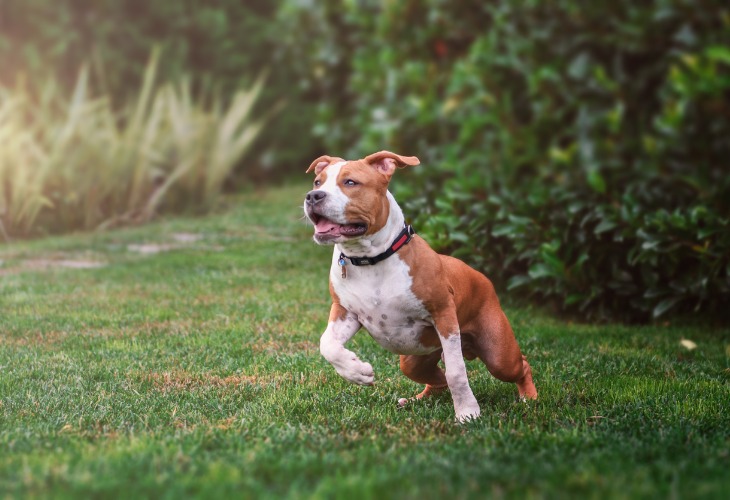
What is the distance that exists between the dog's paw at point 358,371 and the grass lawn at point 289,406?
0.20 metres

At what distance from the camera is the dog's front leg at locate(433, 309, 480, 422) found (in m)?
3.96

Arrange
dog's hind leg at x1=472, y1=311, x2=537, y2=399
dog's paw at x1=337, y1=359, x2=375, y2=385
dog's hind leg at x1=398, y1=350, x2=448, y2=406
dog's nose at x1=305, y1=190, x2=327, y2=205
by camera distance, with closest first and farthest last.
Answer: dog's nose at x1=305, y1=190, x2=327, y2=205 → dog's paw at x1=337, y1=359, x2=375, y2=385 → dog's hind leg at x1=472, y1=311, x2=537, y2=399 → dog's hind leg at x1=398, y1=350, x2=448, y2=406

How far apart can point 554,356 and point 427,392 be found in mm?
1143

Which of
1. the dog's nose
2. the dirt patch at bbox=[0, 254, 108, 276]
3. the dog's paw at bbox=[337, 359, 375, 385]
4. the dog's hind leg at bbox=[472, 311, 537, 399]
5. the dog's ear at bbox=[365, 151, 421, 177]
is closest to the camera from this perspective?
the dog's nose

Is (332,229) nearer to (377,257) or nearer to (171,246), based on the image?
(377,257)

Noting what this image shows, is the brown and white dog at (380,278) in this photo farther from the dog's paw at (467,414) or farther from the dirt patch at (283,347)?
the dirt patch at (283,347)

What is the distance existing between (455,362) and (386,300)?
0.41m

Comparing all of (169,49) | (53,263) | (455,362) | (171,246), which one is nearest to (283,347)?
(455,362)

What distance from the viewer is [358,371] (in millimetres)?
3943

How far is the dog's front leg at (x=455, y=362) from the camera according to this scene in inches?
156

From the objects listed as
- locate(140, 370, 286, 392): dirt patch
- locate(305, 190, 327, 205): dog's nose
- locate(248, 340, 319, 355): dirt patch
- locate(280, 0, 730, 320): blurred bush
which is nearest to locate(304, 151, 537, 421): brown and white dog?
locate(305, 190, 327, 205): dog's nose

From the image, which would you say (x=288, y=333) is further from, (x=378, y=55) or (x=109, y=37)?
(x=109, y=37)

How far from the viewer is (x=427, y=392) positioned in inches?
181

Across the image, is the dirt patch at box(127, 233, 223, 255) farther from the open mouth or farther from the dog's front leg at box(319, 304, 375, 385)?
the open mouth
